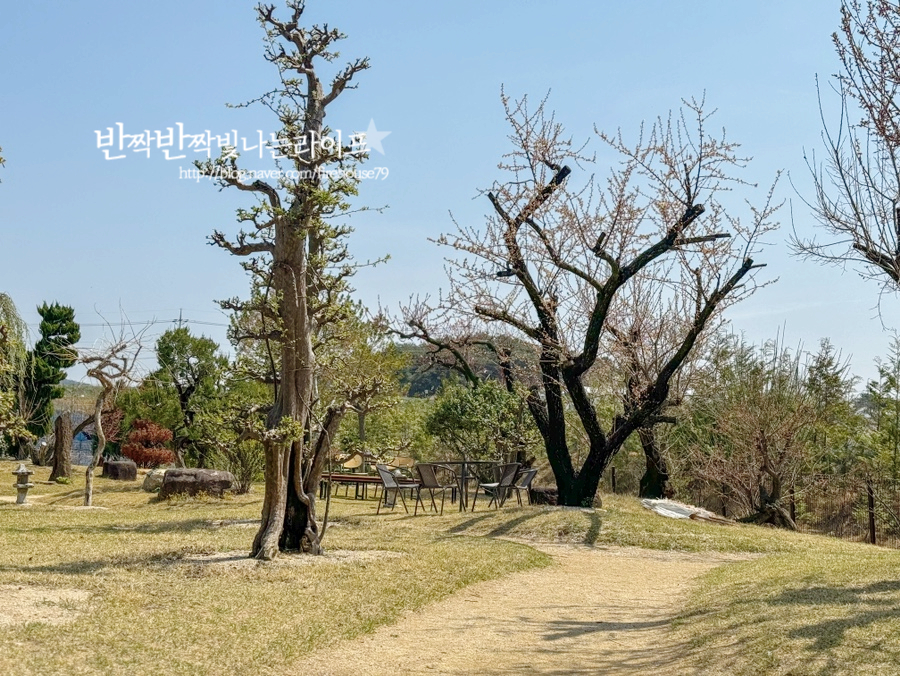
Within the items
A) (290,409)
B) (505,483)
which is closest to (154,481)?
(505,483)

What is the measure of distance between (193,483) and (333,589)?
10566mm

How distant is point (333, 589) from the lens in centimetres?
754

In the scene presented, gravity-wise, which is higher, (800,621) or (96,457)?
(96,457)

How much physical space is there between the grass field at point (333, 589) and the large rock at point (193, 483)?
10.6 feet

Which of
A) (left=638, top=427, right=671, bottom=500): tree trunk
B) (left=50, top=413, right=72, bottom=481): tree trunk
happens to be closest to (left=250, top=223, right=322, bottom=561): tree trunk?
(left=638, top=427, right=671, bottom=500): tree trunk

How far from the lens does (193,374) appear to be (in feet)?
92.7

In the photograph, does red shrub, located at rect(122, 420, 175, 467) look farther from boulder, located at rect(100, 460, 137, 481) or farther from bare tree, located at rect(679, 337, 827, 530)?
bare tree, located at rect(679, 337, 827, 530)

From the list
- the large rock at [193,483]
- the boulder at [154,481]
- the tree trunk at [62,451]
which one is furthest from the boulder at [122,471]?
the large rock at [193,483]

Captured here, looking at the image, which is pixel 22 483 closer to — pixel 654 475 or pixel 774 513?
pixel 654 475

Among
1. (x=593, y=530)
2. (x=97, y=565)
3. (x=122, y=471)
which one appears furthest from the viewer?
(x=122, y=471)

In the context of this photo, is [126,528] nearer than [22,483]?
Yes

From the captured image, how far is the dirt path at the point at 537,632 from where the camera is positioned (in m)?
5.61

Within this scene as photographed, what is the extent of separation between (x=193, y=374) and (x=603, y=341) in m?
14.5

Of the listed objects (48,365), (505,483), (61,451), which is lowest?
(505,483)
